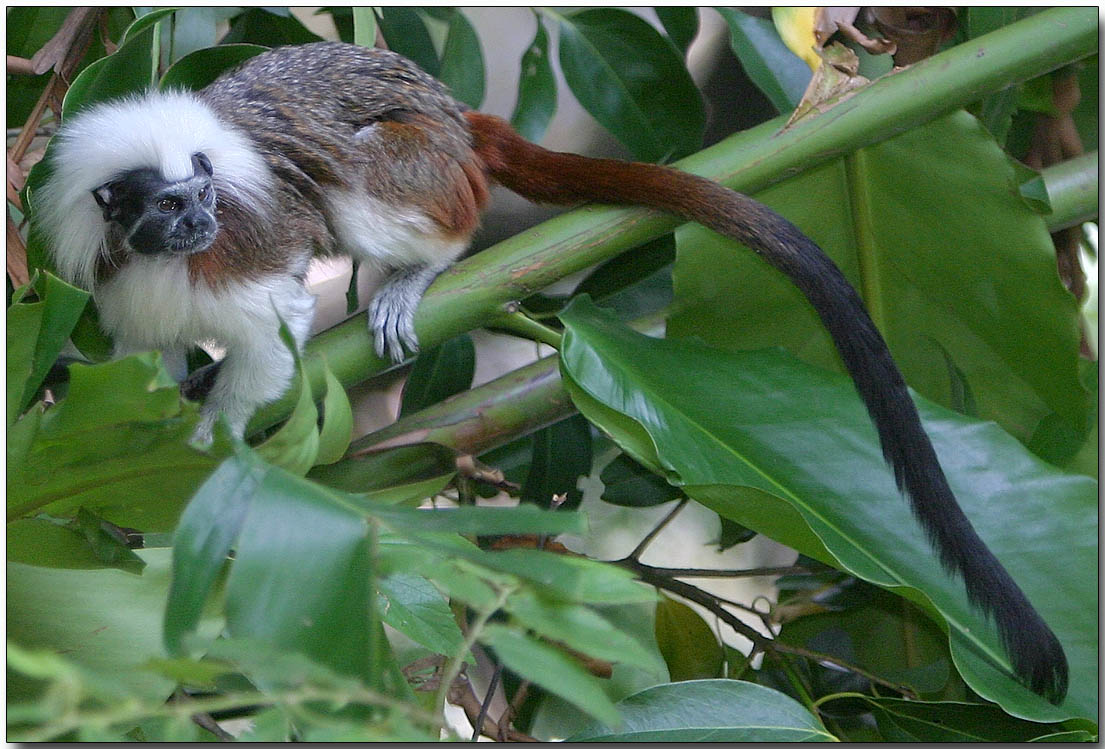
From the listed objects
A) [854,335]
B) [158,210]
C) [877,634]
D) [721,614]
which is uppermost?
[158,210]

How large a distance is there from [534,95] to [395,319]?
560mm

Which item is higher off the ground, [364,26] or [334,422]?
[364,26]

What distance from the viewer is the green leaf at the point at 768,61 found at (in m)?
1.37

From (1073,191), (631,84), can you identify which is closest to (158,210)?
(631,84)

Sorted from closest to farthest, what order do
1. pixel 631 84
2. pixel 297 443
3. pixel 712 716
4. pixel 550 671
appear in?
pixel 550 671 < pixel 297 443 < pixel 712 716 < pixel 631 84

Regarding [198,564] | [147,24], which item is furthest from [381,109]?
[198,564]

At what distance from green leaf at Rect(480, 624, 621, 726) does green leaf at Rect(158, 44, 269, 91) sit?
100 centimetres

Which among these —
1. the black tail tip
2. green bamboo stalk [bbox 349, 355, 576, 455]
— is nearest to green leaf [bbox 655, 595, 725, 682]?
green bamboo stalk [bbox 349, 355, 576, 455]

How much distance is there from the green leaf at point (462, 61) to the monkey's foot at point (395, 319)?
46 cm

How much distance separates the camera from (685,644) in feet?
4.28

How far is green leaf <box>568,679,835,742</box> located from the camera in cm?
89

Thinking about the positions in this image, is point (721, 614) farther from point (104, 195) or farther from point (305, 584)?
point (104, 195)

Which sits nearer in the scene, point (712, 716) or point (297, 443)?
point (297, 443)

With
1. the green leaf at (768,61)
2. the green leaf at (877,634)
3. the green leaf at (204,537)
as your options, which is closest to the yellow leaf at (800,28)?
the green leaf at (768,61)
